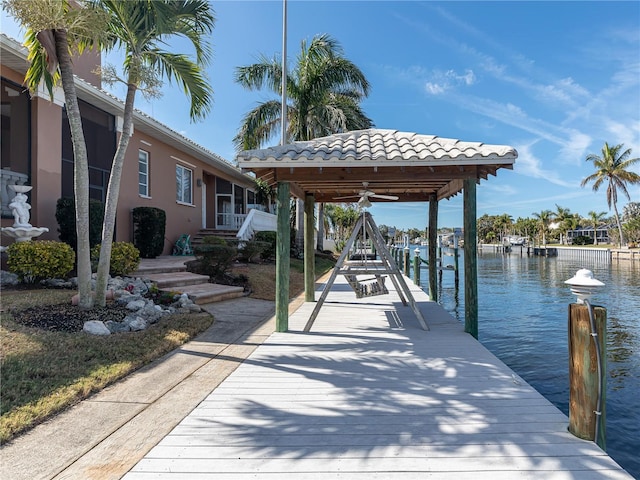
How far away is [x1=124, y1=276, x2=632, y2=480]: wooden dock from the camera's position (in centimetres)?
233

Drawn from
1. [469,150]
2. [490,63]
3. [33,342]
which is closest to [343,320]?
[469,150]

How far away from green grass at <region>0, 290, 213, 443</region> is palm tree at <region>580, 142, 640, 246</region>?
175 feet

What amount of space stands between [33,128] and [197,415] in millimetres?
8346

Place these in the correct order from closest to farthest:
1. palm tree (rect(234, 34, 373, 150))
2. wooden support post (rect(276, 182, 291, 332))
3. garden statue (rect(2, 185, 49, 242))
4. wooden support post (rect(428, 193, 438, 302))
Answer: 1. wooden support post (rect(276, 182, 291, 332))
2. garden statue (rect(2, 185, 49, 242))
3. wooden support post (rect(428, 193, 438, 302))
4. palm tree (rect(234, 34, 373, 150))

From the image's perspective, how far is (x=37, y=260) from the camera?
22.4 feet

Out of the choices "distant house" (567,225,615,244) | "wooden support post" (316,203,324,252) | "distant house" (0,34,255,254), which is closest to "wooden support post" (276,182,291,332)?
"distant house" (0,34,255,254)

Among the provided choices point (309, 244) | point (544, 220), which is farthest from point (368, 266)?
point (544, 220)

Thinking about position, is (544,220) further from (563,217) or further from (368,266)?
(368,266)

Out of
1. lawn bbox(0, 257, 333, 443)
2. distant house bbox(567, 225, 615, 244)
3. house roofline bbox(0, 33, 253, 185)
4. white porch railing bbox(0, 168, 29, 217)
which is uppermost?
house roofline bbox(0, 33, 253, 185)

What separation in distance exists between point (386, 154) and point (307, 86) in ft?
39.6

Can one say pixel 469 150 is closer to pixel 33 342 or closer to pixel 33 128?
pixel 33 342

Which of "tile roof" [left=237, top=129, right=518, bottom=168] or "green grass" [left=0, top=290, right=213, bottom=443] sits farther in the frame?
"tile roof" [left=237, top=129, right=518, bottom=168]

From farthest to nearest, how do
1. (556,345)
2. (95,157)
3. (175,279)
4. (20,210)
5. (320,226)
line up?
1. (320,226)
2. (95,157)
3. (175,279)
4. (20,210)
5. (556,345)

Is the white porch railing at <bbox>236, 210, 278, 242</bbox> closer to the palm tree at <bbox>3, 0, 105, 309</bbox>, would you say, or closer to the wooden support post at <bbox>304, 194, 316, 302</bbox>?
the wooden support post at <bbox>304, 194, 316, 302</bbox>
